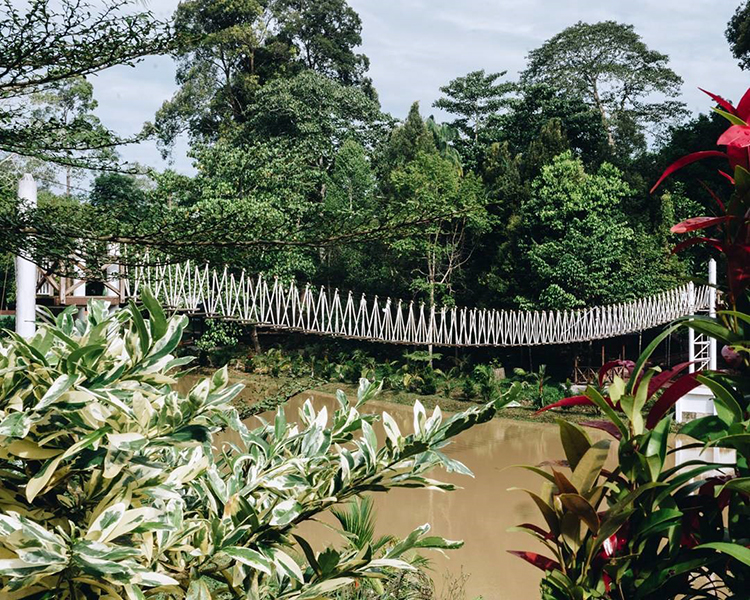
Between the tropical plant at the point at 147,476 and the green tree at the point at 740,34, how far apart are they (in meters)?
11.7

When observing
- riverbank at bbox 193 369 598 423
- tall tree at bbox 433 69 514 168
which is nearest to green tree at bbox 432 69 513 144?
tall tree at bbox 433 69 514 168

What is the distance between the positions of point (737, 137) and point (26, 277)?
2.57m

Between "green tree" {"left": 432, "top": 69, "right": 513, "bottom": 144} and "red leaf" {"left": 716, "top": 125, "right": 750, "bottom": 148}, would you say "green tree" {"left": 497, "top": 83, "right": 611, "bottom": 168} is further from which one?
"red leaf" {"left": 716, "top": 125, "right": 750, "bottom": 148}

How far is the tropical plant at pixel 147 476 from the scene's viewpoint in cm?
61

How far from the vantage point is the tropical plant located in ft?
2.02

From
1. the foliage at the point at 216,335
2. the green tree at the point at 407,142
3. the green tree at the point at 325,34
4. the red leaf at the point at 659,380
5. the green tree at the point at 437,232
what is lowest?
the foliage at the point at 216,335

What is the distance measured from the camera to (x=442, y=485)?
83cm

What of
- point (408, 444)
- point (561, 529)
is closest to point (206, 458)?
point (408, 444)

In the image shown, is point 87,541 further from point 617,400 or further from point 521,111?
point 521,111

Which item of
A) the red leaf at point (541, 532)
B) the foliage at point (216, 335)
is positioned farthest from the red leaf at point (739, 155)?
the foliage at point (216, 335)

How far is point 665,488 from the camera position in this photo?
656 mm

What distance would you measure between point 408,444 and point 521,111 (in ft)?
38.7

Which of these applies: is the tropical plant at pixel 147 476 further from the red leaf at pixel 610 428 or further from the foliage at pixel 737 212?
the foliage at pixel 737 212

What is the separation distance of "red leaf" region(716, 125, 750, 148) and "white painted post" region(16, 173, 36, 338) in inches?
93.3
